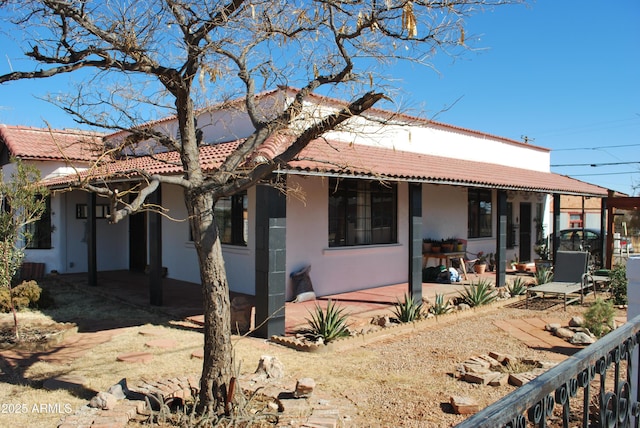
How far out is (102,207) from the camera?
15.4m

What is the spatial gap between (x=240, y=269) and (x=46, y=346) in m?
4.31

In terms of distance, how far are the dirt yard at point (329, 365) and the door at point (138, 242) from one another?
19.1ft

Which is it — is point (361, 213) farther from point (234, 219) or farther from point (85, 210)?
point (85, 210)

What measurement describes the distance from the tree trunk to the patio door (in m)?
15.9

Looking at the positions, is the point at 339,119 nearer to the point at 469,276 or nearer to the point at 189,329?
the point at 189,329

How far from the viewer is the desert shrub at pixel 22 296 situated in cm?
970

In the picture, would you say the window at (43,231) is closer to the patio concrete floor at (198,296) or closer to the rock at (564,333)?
the patio concrete floor at (198,296)

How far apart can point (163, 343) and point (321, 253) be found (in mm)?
4508

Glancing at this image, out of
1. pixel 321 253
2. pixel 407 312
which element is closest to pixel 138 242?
pixel 321 253

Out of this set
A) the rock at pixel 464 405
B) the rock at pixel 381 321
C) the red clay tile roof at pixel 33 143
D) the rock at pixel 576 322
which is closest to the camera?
the rock at pixel 464 405

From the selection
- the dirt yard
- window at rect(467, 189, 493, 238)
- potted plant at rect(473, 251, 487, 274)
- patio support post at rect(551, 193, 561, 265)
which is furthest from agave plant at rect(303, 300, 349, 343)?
patio support post at rect(551, 193, 561, 265)

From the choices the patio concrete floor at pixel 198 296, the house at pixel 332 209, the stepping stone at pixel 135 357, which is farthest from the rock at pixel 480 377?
the stepping stone at pixel 135 357

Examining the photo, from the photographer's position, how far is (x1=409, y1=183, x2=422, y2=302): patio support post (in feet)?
32.5

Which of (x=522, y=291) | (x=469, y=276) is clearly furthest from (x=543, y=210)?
(x=522, y=291)
